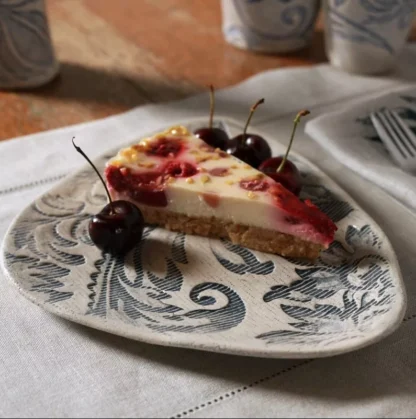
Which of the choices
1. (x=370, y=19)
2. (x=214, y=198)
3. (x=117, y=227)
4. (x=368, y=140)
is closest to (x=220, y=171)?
(x=214, y=198)

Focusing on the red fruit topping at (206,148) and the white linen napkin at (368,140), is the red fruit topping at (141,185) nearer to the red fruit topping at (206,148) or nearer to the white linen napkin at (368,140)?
the red fruit topping at (206,148)

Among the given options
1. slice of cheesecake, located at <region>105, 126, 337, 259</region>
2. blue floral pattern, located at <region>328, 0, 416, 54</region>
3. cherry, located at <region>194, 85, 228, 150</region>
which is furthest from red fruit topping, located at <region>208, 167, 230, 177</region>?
blue floral pattern, located at <region>328, 0, 416, 54</region>

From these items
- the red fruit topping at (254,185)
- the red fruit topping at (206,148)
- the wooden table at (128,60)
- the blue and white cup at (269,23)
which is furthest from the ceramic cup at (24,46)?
the red fruit topping at (254,185)

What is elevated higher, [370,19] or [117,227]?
[370,19]

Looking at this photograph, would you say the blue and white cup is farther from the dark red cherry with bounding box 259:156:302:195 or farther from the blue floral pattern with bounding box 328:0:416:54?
the dark red cherry with bounding box 259:156:302:195

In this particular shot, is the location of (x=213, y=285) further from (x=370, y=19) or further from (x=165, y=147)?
(x=370, y=19)

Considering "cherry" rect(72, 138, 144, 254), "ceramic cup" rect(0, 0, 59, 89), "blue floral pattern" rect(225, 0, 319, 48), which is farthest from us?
"blue floral pattern" rect(225, 0, 319, 48)
